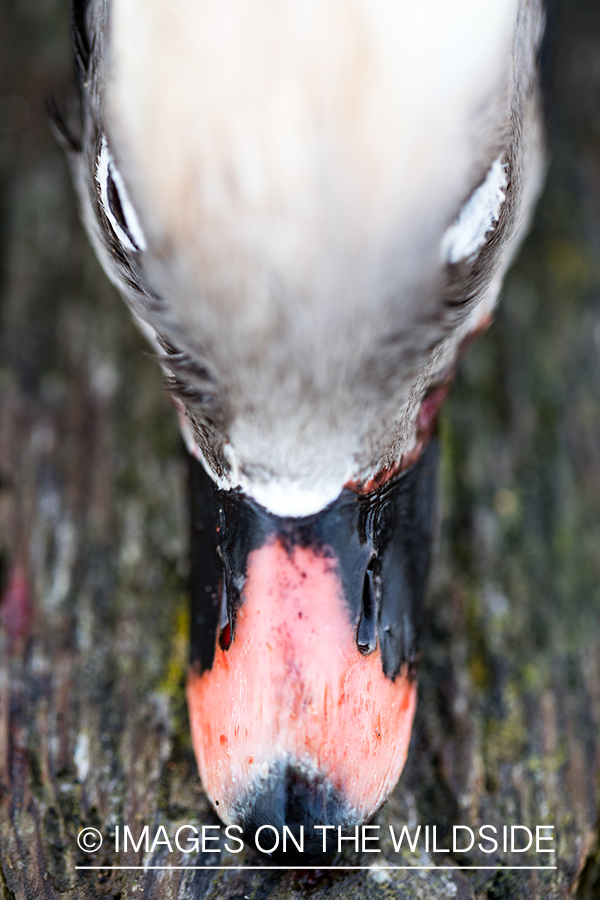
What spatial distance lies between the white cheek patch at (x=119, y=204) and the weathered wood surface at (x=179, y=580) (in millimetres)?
663

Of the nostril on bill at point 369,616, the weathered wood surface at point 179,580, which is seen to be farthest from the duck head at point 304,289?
the weathered wood surface at point 179,580

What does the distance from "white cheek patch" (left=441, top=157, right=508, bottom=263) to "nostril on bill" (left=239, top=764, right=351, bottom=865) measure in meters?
0.66

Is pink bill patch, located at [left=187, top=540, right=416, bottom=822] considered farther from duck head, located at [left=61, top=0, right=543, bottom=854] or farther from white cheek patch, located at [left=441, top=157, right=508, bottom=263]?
white cheek patch, located at [left=441, top=157, right=508, bottom=263]

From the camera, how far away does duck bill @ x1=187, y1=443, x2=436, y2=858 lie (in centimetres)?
98

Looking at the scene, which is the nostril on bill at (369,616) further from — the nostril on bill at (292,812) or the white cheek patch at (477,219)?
the white cheek patch at (477,219)

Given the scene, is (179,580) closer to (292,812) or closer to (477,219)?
(292,812)

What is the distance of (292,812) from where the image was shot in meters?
0.99

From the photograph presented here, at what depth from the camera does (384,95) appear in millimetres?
823

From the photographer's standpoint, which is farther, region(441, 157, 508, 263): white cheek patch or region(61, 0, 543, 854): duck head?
region(441, 157, 508, 263): white cheek patch

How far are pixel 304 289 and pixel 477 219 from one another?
0.27 m

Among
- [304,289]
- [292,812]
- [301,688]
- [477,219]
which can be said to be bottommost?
[292,812]

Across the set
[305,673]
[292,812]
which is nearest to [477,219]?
[305,673]

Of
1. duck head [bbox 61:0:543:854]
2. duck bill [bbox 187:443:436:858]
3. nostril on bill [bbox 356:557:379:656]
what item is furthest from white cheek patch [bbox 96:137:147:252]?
nostril on bill [bbox 356:557:379:656]

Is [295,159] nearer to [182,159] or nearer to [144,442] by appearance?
[182,159]
